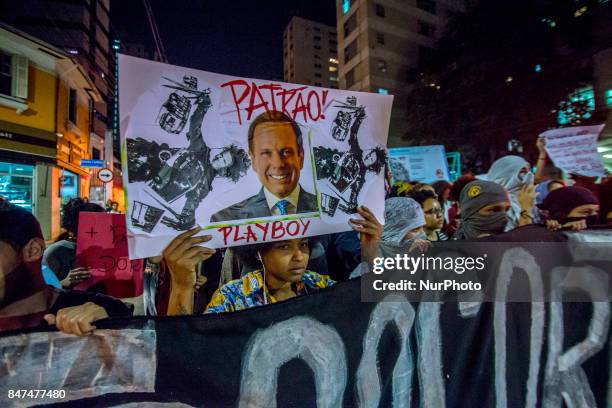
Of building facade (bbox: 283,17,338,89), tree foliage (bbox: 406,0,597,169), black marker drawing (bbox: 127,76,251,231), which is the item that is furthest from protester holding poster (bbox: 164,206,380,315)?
building facade (bbox: 283,17,338,89)

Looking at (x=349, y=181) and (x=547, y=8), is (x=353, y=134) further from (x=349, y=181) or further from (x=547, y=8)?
(x=547, y=8)

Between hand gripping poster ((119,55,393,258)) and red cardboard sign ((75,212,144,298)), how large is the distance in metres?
0.87


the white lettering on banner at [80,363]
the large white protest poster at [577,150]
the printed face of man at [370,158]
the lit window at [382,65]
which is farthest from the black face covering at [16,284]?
the lit window at [382,65]

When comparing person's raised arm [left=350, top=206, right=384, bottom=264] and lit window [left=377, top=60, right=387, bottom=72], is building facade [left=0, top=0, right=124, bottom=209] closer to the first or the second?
lit window [left=377, top=60, right=387, bottom=72]

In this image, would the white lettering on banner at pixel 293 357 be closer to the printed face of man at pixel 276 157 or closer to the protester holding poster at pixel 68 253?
the printed face of man at pixel 276 157

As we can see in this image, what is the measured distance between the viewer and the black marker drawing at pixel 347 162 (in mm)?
1807

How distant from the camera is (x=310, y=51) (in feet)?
279

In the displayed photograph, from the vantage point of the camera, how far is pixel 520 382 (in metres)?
1.62

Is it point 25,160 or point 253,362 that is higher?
point 25,160

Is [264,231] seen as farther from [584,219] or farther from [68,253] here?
[584,219]

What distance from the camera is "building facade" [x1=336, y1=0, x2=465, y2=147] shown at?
3161 cm

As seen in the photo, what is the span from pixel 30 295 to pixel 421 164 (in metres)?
5.01

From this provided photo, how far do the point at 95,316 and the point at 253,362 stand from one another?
630mm

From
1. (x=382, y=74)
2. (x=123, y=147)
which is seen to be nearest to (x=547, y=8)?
(x=382, y=74)
